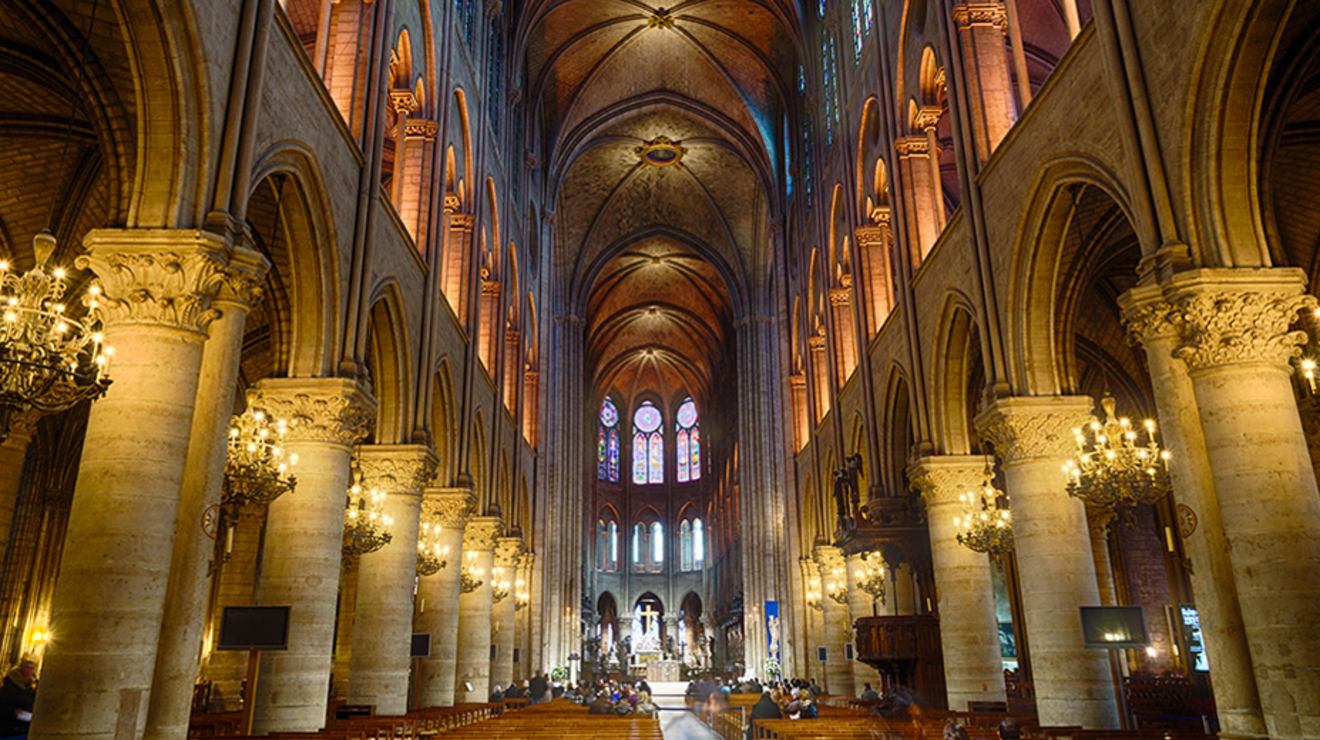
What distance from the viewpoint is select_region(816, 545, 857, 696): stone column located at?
24703 millimetres

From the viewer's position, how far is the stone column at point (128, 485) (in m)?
6.27

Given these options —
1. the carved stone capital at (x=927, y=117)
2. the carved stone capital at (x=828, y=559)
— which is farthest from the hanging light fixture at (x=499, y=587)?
the carved stone capital at (x=927, y=117)

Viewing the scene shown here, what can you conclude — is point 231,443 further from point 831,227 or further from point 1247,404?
point 831,227

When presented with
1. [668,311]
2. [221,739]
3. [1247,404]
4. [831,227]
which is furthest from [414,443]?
[668,311]

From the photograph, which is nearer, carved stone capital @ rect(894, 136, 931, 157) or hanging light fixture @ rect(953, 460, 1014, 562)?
hanging light fixture @ rect(953, 460, 1014, 562)

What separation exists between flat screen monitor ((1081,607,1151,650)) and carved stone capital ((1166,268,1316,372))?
2580 mm

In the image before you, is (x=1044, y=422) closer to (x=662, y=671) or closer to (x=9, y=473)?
(x=9, y=473)

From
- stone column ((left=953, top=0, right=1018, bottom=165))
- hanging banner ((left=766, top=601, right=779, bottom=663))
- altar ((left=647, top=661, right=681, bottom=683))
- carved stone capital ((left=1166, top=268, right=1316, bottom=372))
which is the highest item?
stone column ((left=953, top=0, right=1018, bottom=165))

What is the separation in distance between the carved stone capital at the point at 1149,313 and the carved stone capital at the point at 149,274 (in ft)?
25.2

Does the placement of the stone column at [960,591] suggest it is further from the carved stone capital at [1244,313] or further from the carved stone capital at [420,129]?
the carved stone capital at [420,129]

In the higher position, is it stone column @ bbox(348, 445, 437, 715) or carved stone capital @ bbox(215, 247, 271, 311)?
carved stone capital @ bbox(215, 247, 271, 311)

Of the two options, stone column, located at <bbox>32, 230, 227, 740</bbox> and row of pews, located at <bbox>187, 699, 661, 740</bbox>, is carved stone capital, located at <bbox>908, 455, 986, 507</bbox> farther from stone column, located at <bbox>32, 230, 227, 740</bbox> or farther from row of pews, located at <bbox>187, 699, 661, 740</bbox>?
stone column, located at <bbox>32, 230, 227, 740</bbox>

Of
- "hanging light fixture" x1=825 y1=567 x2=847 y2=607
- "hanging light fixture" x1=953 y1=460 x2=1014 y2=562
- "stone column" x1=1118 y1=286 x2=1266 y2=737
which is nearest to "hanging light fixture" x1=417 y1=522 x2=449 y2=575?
"hanging light fixture" x1=953 y1=460 x2=1014 y2=562

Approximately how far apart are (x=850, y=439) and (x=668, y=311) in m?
26.9
